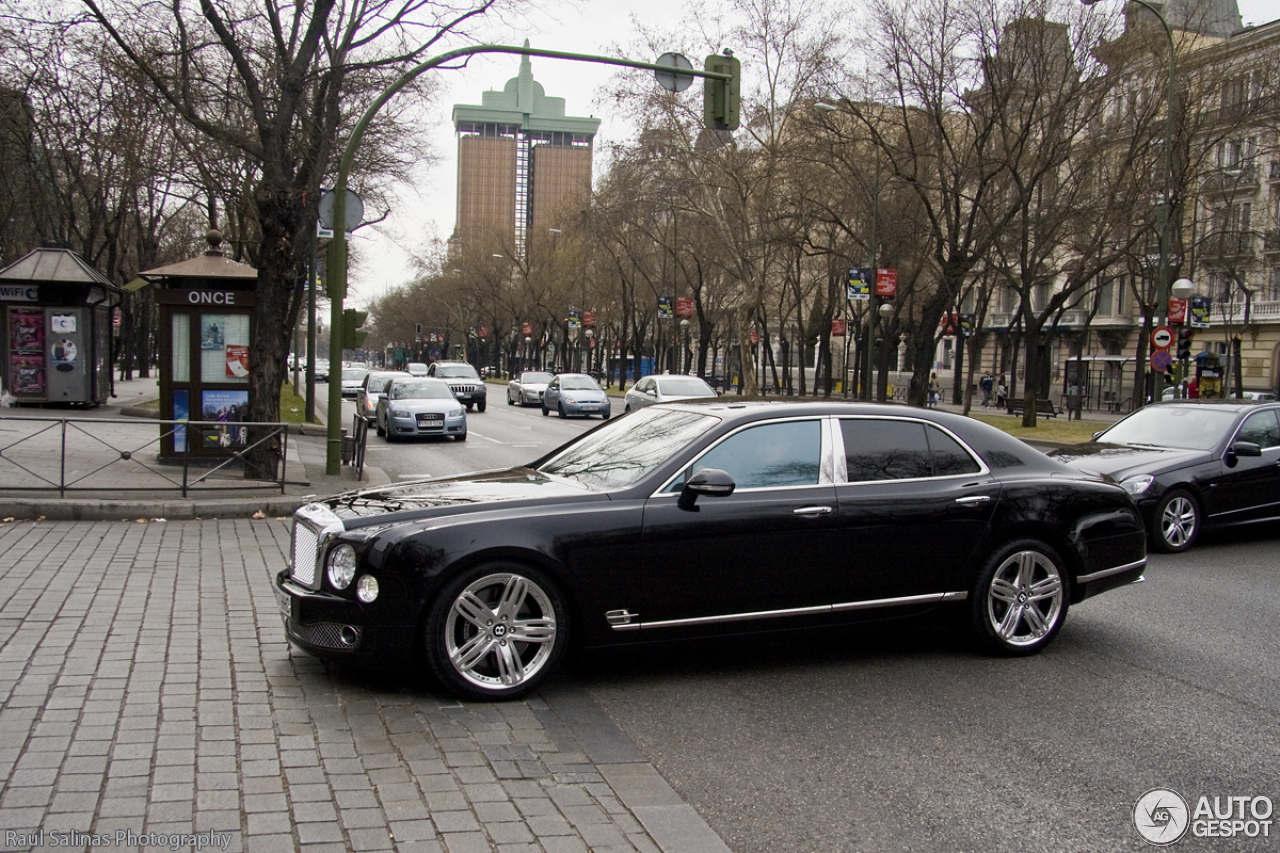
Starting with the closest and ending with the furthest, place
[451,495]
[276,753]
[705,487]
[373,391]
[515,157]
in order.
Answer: [276,753] → [705,487] → [451,495] → [373,391] → [515,157]

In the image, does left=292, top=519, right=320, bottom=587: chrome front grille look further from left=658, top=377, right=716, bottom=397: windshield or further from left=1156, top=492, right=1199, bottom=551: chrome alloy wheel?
left=658, top=377, right=716, bottom=397: windshield

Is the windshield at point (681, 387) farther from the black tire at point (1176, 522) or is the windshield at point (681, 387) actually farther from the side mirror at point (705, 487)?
the side mirror at point (705, 487)

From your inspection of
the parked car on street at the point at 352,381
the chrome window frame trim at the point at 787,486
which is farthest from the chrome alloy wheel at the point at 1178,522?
the parked car on street at the point at 352,381

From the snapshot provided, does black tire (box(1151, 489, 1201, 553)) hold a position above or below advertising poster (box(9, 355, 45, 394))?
below

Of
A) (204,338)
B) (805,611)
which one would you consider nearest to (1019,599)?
(805,611)

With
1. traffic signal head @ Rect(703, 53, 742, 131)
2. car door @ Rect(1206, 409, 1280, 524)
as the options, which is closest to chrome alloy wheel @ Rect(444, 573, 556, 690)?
car door @ Rect(1206, 409, 1280, 524)

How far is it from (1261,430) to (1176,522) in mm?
1675

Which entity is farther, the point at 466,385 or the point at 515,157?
the point at 515,157

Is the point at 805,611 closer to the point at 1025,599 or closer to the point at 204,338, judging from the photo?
the point at 1025,599

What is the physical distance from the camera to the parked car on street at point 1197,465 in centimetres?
996

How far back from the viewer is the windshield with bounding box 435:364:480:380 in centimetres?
3696

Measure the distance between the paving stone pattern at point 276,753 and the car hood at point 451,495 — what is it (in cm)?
87

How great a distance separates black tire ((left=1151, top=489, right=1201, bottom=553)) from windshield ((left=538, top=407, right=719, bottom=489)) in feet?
19.2

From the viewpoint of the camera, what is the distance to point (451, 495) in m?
5.55
